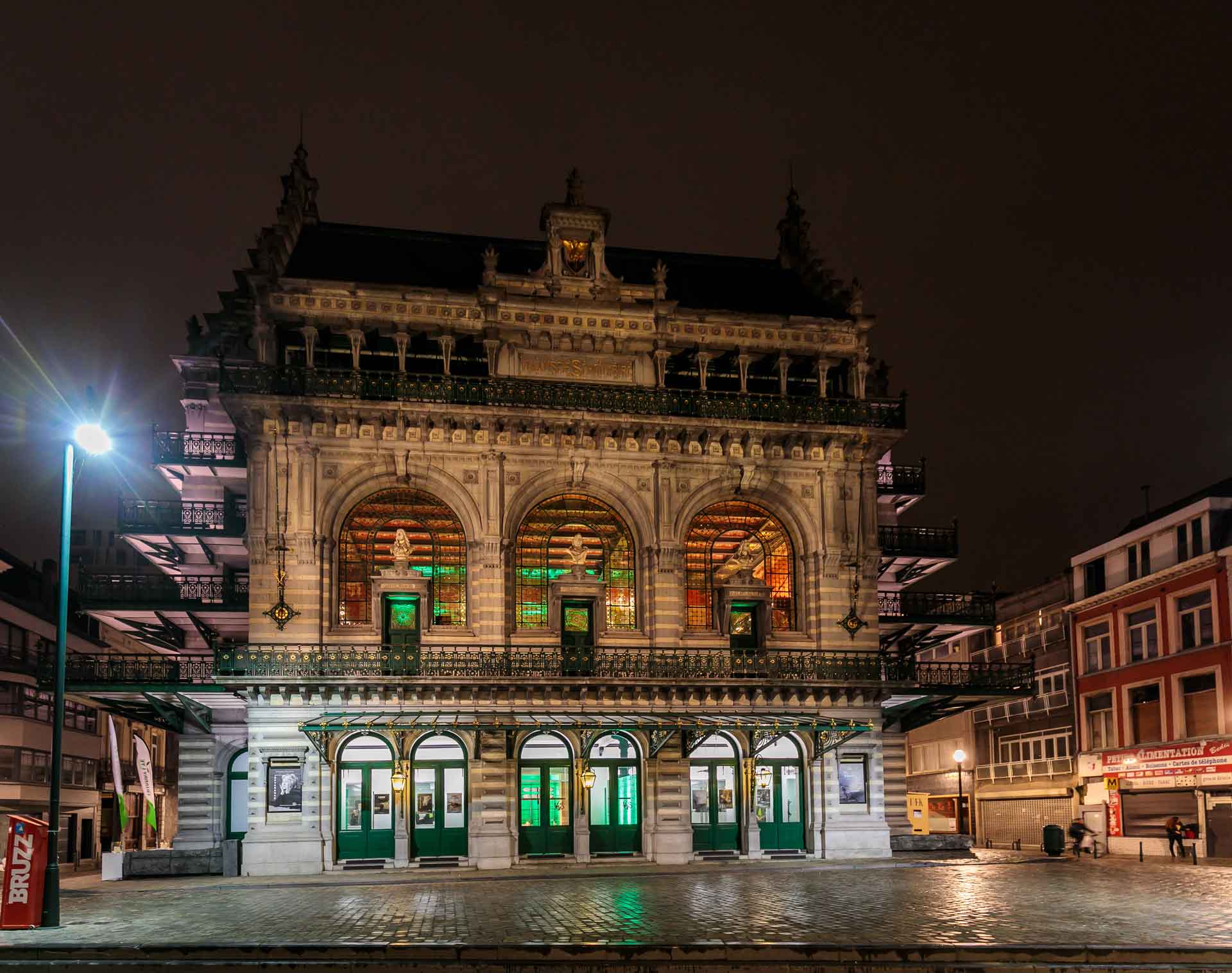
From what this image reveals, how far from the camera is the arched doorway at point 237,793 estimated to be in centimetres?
4450

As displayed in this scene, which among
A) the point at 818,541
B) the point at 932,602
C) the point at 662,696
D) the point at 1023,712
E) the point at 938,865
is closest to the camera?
the point at 938,865

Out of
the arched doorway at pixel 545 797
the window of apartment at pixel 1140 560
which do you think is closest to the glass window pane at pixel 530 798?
the arched doorway at pixel 545 797

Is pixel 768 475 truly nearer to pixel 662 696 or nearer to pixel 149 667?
pixel 662 696

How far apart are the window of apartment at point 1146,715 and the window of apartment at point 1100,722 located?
1.44 meters

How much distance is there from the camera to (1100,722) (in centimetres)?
5225

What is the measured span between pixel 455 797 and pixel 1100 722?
87.5ft

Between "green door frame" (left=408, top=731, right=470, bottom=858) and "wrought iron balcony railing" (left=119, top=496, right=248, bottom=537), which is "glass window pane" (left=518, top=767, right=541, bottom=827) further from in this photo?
"wrought iron balcony railing" (left=119, top=496, right=248, bottom=537)

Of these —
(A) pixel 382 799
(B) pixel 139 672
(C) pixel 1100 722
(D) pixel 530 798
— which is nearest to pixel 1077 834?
(C) pixel 1100 722

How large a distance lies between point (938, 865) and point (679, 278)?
22604 millimetres

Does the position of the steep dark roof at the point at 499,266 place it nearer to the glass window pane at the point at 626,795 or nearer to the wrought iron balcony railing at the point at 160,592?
the wrought iron balcony railing at the point at 160,592

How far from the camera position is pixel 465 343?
143 feet

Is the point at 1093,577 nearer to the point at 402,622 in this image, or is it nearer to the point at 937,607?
the point at 937,607

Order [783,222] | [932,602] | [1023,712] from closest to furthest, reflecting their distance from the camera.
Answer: [932,602] < [783,222] < [1023,712]

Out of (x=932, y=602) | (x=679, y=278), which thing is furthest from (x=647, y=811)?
(x=679, y=278)
